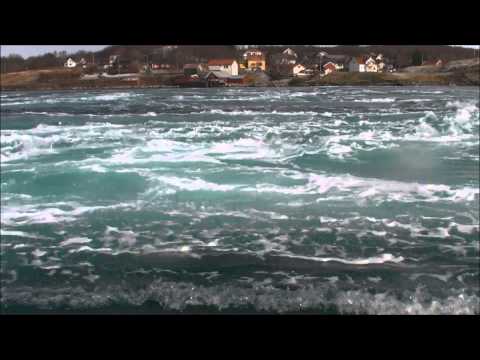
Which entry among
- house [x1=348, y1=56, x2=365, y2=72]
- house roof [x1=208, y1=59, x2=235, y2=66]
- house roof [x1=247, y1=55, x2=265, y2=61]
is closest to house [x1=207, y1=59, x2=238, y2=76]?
house roof [x1=208, y1=59, x2=235, y2=66]

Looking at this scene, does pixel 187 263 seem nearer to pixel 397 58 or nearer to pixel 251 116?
pixel 251 116

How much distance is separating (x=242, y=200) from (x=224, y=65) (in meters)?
1.00

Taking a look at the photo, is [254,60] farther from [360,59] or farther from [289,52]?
[360,59]

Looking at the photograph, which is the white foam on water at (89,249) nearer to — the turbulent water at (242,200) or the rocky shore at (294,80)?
the turbulent water at (242,200)

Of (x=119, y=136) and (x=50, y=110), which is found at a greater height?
(x=50, y=110)

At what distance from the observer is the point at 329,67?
10.1 ft

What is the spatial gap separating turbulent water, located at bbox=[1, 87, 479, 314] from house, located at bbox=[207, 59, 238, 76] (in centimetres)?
16

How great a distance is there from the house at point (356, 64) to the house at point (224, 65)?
0.85 m

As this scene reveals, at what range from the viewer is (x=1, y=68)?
3.00 metres

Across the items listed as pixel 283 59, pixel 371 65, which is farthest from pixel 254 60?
pixel 371 65

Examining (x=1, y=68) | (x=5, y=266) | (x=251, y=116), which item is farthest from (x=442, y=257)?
(x=1, y=68)

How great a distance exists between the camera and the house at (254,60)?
9.67ft

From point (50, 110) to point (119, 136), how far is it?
0.62 meters

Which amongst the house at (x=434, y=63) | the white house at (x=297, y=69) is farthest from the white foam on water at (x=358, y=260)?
the house at (x=434, y=63)
